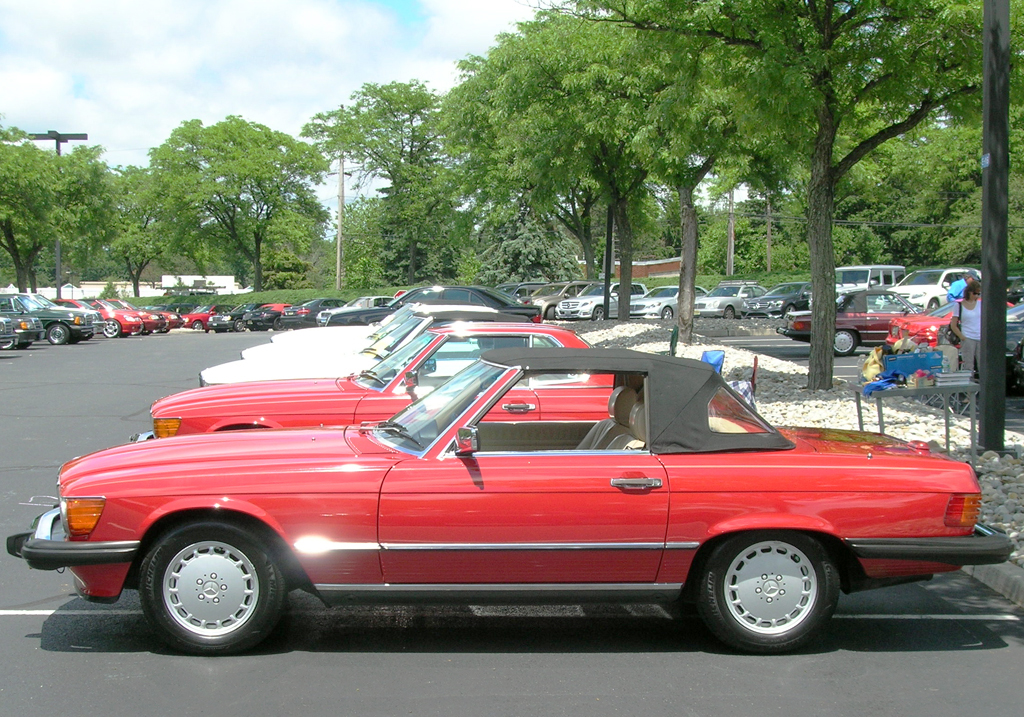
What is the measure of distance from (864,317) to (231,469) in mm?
19132

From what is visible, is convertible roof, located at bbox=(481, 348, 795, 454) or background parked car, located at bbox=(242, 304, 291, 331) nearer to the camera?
convertible roof, located at bbox=(481, 348, 795, 454)

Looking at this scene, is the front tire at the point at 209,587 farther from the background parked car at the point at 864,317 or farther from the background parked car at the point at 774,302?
the background parked car at the point at 774,302

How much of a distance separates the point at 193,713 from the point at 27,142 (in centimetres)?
4274

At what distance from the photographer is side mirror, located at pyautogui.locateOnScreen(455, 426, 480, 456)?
4.47 m

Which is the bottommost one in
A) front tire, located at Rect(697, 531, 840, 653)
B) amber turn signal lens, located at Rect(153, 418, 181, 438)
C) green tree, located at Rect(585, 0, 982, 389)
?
front tire, located at Rect(697, 531, 840, 653)

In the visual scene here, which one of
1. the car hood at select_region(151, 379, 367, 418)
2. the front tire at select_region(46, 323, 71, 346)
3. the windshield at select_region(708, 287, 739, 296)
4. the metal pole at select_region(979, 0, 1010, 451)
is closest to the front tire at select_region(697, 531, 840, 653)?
the car hood at select_region(151, 379, 367, 418)

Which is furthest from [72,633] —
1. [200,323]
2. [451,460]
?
[200,323]

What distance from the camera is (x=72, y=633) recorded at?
4844 mm

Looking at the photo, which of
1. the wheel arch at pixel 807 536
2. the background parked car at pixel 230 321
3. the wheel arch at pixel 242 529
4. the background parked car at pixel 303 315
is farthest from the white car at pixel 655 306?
the wheel arch at pixel 242 529

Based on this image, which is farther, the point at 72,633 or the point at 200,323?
the point at 200,323

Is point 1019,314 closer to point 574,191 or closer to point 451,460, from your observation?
point 451,460

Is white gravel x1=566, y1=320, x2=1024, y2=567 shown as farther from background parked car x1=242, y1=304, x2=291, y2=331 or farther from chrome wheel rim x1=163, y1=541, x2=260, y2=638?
background parked car x1=242, y1=304, x2=291, y2=331

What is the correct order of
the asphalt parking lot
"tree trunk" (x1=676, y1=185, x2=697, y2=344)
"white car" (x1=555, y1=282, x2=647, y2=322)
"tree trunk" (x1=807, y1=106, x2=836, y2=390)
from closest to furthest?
the asphalt parking lot < "tree trunk" (x1=807, y1=106, x2=836, y2=390) < "tree trunk" (x1=676, y1=185, x2=697, y2=344) < "white car" (x1=555, y1=282, x2=647, y2=322)

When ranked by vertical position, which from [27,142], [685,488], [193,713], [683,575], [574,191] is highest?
[27,142]
